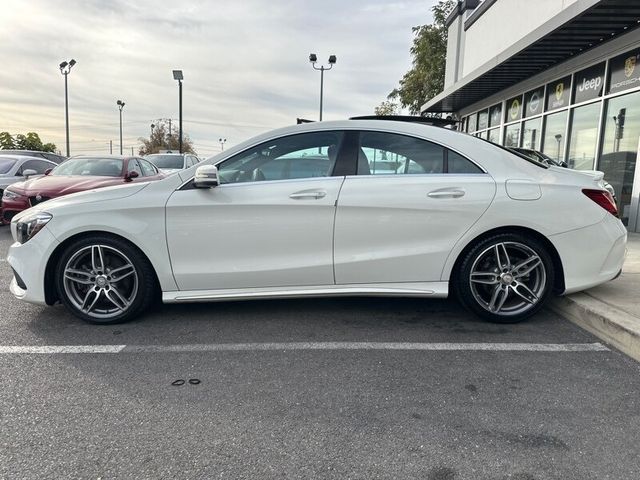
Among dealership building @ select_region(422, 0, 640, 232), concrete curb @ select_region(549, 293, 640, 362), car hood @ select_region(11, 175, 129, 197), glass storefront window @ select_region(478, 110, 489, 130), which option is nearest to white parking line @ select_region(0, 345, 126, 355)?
concrete curb @ select_region(549, 293, 640, 362)

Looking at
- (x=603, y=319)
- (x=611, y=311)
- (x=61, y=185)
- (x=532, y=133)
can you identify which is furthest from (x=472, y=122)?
(x=603, y=319)

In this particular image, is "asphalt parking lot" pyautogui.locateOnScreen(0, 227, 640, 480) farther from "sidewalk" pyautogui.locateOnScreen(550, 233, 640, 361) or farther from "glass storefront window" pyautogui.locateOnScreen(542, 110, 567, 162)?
"glass storefront window" pyautogui.locateOnScreen(542, 110, 567, 162)

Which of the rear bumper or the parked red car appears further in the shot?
the parked red car

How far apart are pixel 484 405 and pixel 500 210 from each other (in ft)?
5.26

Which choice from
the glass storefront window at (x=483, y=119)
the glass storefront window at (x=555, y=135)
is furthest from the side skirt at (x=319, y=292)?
the glass storefront window at (x=483, y=119)

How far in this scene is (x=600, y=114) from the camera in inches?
357

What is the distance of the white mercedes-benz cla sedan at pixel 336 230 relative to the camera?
143 inches

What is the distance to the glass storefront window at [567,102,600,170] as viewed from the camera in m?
9.40

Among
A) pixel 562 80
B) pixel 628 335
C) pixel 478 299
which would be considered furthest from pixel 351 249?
pixel 562 80

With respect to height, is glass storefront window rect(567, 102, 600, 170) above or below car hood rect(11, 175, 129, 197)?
above

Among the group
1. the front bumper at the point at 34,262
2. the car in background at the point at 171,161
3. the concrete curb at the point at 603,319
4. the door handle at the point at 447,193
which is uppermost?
the car in background at the point at 171,161

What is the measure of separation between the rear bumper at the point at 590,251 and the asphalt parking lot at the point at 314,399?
1.44ft

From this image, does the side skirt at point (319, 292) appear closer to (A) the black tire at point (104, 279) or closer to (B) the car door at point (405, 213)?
(B) the car door at point (405, 213)

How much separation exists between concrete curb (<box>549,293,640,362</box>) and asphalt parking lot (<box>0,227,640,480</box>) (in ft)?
0.29
